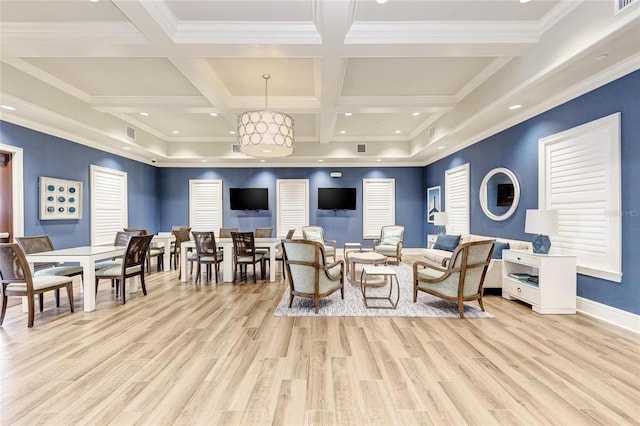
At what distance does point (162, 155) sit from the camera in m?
7.82

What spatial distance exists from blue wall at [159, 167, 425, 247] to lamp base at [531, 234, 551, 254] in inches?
203

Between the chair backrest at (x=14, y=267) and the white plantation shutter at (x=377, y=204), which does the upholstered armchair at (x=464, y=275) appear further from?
the white plantation shutter at (x=377, y=204)

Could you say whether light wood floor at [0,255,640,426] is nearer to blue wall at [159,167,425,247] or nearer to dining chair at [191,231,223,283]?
dining chair at [191,231,223,283]

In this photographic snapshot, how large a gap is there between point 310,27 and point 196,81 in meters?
2.03

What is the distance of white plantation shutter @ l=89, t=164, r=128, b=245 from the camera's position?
20.5 feet

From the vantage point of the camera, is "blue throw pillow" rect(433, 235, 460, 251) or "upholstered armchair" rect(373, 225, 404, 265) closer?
"blue throw pillow" rect(433, 235, 460, 251)

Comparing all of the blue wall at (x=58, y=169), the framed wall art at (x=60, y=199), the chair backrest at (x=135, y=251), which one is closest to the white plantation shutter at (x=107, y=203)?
the blue wall at (x=58, y=169)

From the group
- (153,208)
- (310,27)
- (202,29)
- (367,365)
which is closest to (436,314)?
(367,365)

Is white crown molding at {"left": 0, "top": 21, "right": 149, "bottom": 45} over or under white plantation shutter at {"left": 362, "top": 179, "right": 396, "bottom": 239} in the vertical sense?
over

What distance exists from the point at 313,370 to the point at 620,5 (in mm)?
4183

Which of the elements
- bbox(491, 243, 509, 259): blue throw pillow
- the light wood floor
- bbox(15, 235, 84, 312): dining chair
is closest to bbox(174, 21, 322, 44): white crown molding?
the light wood floor

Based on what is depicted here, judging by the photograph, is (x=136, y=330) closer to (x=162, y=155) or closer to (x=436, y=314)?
(x=436, y=314)

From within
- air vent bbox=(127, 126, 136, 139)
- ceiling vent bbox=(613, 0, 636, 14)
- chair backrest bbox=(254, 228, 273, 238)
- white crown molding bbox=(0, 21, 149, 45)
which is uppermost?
white crown molding bbox=(0, 21, 149, 45)

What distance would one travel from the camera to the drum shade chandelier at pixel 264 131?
3836 millimetres
